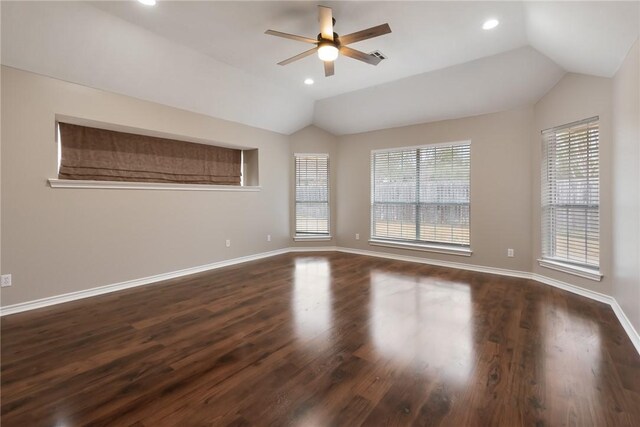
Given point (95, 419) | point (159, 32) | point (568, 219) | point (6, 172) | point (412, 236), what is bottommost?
point (95, 419)

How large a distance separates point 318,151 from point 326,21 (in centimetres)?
381

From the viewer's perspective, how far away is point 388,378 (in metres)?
1.93

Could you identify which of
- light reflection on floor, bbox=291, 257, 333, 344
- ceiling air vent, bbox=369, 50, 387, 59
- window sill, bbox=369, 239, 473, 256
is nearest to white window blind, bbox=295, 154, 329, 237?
window sill, bbox=369, 239, 473, 256

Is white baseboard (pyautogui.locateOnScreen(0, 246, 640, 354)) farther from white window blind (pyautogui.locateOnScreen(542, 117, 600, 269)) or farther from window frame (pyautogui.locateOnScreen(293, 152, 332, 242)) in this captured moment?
white window blind (pyautogui.locateOnScreen(542, 117, 600, 269))

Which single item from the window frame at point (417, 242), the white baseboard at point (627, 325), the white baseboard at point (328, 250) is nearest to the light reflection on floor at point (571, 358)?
the white baseboard at point (627, 325)

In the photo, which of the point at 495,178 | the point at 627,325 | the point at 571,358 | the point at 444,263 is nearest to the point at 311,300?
the point at 571,358

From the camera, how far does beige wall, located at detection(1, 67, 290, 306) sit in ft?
9.91

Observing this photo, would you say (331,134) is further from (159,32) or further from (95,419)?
(95,419)

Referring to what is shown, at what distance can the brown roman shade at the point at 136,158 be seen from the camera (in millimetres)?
3658

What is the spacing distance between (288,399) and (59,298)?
3.24 m

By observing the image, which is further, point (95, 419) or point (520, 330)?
point (520, 330)

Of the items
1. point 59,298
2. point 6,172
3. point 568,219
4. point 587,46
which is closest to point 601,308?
point 568,219

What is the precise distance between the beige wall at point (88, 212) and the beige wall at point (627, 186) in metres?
5.06

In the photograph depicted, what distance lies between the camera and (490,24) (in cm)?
300
